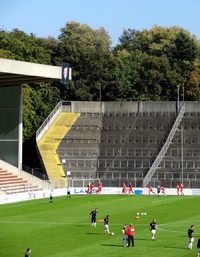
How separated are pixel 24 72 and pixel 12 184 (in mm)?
11041

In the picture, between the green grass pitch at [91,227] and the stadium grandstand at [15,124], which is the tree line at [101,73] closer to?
the stadium grandstand at [15,124]

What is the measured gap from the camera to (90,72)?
111m

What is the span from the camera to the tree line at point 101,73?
101438 mm

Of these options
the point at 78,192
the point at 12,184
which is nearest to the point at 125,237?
the point at 12,184

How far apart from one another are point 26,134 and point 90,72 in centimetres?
2165

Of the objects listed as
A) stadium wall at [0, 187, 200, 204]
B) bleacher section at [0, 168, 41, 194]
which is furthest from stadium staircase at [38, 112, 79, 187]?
bleacher section at [0, 168, 41, 194]

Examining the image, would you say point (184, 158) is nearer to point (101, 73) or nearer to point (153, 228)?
point (101, 73)

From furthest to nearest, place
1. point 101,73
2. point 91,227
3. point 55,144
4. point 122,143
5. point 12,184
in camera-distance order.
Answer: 1. point 101,73
2. point 122,143
3. point 55,144
4. point 12,184
5. point 91,227

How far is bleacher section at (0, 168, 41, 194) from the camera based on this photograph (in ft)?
228

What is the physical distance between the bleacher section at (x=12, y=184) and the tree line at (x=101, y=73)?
18.4m

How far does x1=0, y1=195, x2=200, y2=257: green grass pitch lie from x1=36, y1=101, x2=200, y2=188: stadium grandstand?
32.3ft

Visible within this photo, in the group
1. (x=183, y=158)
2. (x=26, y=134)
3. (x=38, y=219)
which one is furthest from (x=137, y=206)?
(x=26, y=134)

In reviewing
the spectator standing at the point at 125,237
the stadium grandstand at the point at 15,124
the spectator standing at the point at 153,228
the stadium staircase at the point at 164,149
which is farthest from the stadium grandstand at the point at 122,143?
the spectator standing at the point at 125,237

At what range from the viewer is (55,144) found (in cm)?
8819
